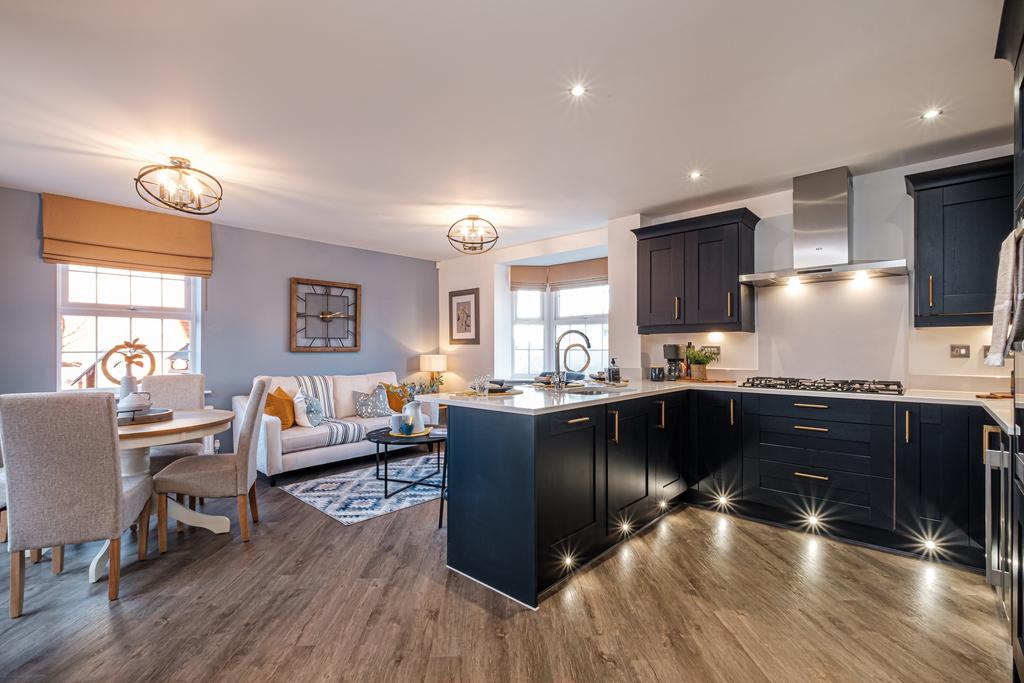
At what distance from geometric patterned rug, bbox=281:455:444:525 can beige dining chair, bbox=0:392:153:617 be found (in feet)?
4.49

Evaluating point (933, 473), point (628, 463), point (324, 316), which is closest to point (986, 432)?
point (933, 473)

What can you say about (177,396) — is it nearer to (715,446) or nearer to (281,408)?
(281,408)

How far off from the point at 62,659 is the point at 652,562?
2665mm

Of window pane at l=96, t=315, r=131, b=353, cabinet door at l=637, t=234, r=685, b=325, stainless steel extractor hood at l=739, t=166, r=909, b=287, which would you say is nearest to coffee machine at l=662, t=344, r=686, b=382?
cabinet door at l=637, t=234, r=685, b=325

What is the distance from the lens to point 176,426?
2.53 m

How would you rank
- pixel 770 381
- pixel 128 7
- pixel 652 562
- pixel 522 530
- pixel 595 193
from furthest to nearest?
pixel 595 193 < pixel 770 381 < pixel 652 562 < pixel 522 530 < pixel 128 7

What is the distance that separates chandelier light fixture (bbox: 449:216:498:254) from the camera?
4223mm

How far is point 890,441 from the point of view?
2773 mm

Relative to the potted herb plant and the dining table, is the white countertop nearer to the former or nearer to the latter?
the potted herb plant

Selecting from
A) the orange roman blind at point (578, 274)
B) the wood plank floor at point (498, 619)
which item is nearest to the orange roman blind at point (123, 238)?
the wood plank floor at point (498, 619)

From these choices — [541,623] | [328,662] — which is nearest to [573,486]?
[541,623]

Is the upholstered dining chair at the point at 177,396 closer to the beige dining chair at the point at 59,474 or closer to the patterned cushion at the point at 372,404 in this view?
the beige dining chair at the point at 59,474

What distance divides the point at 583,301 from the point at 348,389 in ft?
10.2

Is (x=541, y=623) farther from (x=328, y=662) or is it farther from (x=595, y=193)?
(x=595, y=193)
